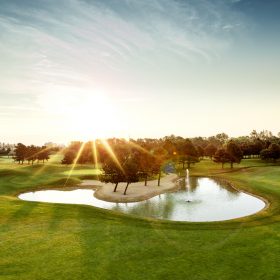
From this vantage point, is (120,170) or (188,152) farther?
(188,152)

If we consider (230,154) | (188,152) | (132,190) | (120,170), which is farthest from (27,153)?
(230,154)

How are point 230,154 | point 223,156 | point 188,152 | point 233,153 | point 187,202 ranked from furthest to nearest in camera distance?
point 188,152 < point 223,156 < point 233,153 < point 230,154 < point 187,202

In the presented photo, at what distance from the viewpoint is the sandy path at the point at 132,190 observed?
64.4 metres

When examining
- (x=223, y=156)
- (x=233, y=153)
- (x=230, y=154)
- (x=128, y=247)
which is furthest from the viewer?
(x=223, y=156)

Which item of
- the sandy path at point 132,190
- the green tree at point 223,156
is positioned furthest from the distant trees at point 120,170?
the green tree at point 223,156

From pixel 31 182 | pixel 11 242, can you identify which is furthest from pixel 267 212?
pixel 31 182

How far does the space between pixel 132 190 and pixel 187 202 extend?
17.1m

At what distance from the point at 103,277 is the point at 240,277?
31.8 ft

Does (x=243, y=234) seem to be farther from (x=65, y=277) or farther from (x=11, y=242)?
(x=11, y=242)

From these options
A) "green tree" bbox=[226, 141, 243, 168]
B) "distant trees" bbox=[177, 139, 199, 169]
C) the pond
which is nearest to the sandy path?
the pond

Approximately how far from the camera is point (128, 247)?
27.4 metres

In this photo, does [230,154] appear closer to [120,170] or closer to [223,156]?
[223,156]

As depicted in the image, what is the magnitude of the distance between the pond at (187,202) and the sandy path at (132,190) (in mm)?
1907

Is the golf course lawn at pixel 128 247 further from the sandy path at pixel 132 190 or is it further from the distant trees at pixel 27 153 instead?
the distant trees at pixel 27 153
